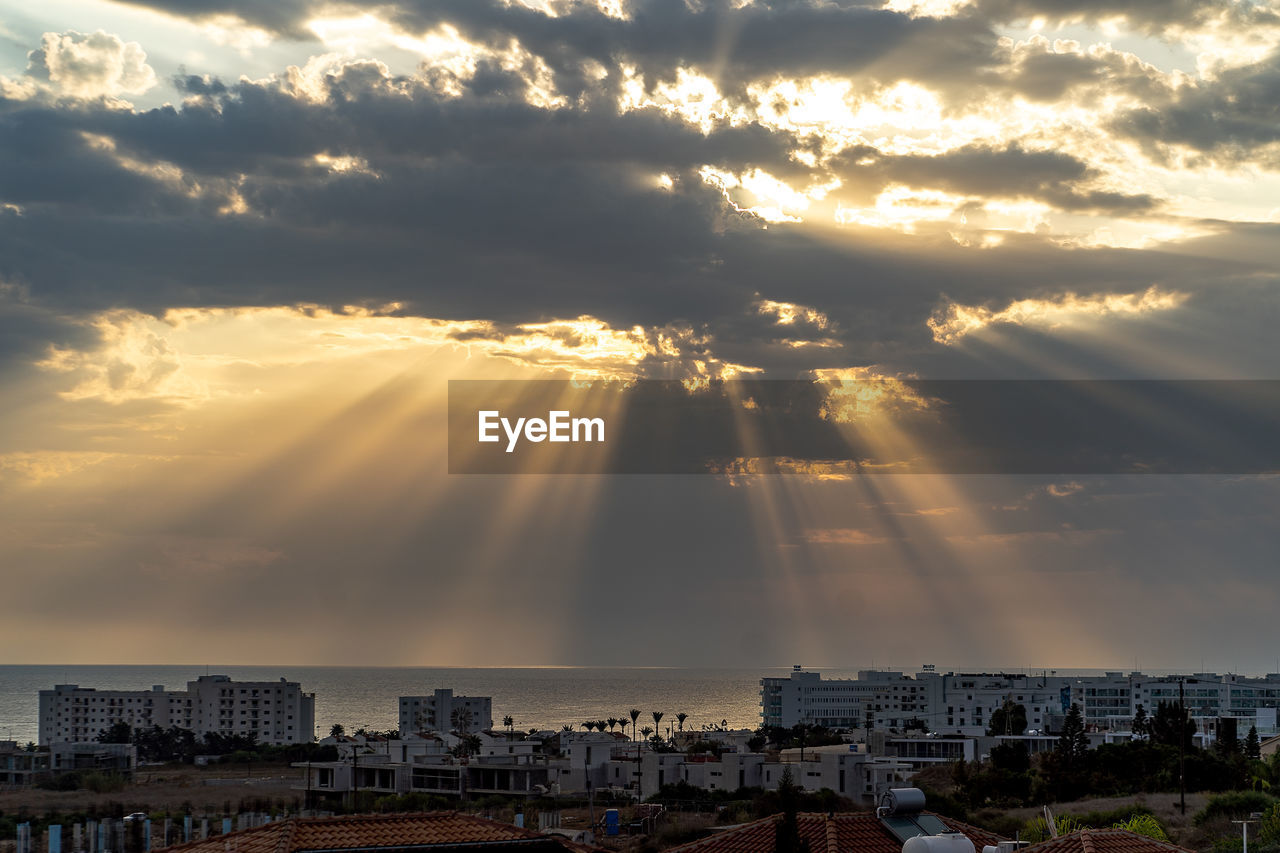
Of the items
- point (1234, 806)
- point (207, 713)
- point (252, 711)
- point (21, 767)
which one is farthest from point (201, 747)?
point (1234, 806)

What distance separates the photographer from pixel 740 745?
104000 mm

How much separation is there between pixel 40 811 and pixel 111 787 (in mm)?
12460

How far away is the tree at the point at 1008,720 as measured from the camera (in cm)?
11081

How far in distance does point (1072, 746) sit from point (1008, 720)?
127 feet

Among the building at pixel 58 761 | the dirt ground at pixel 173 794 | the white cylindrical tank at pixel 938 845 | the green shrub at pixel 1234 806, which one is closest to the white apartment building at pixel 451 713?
the dirt ground at pixel 173 794

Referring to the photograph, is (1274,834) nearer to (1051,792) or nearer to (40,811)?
(1051,792)

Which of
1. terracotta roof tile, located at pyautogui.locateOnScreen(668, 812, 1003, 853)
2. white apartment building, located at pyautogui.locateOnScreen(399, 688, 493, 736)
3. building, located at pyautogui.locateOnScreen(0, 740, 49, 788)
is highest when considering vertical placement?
terracotta roof tile, located at pyautogui.locateOnScreen(668, 812, 1003, 853)

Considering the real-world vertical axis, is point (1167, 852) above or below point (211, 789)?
above

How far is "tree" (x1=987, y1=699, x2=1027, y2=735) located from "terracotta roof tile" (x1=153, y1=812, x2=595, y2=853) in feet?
310

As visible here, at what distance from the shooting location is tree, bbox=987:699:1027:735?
11081cm

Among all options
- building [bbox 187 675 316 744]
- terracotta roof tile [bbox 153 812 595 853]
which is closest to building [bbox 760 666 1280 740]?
building [bbox 187 675 316 744]

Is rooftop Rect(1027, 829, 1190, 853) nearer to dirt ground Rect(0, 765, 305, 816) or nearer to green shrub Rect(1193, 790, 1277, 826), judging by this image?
green shrub Rect(1193, 790, 1277, 826)

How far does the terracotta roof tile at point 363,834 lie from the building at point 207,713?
122 meters

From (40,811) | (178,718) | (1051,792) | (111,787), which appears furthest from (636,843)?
(178,718)
